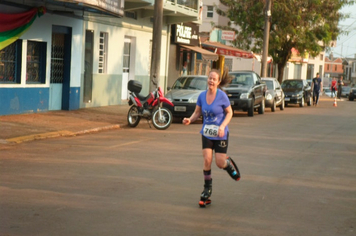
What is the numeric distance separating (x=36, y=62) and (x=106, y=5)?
2.93 m

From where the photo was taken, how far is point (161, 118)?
17.1m

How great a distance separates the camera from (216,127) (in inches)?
300

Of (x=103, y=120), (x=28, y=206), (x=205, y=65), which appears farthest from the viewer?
(x=205, y=65)

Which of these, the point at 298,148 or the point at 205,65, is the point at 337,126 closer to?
the point at 298,148

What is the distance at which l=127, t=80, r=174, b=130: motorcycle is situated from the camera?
17.1 meters

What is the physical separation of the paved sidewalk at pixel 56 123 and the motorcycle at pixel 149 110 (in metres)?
0.60

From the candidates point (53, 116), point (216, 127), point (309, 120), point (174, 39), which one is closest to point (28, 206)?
point (216, 127)

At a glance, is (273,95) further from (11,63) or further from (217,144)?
(217,144)

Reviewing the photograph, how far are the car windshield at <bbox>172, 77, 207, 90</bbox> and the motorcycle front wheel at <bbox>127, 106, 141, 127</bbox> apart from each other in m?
4.77

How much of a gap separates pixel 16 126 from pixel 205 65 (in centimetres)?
2500

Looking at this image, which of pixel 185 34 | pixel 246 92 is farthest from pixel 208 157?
pixel 185 34

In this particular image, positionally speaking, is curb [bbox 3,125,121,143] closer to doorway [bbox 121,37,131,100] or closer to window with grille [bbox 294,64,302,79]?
doorway [bbox 121,37,131,100]

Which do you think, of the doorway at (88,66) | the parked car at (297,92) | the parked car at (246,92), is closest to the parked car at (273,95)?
the parked car at (246,92)

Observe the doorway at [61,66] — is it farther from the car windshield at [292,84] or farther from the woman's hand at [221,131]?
the car windshield at [292,84]
